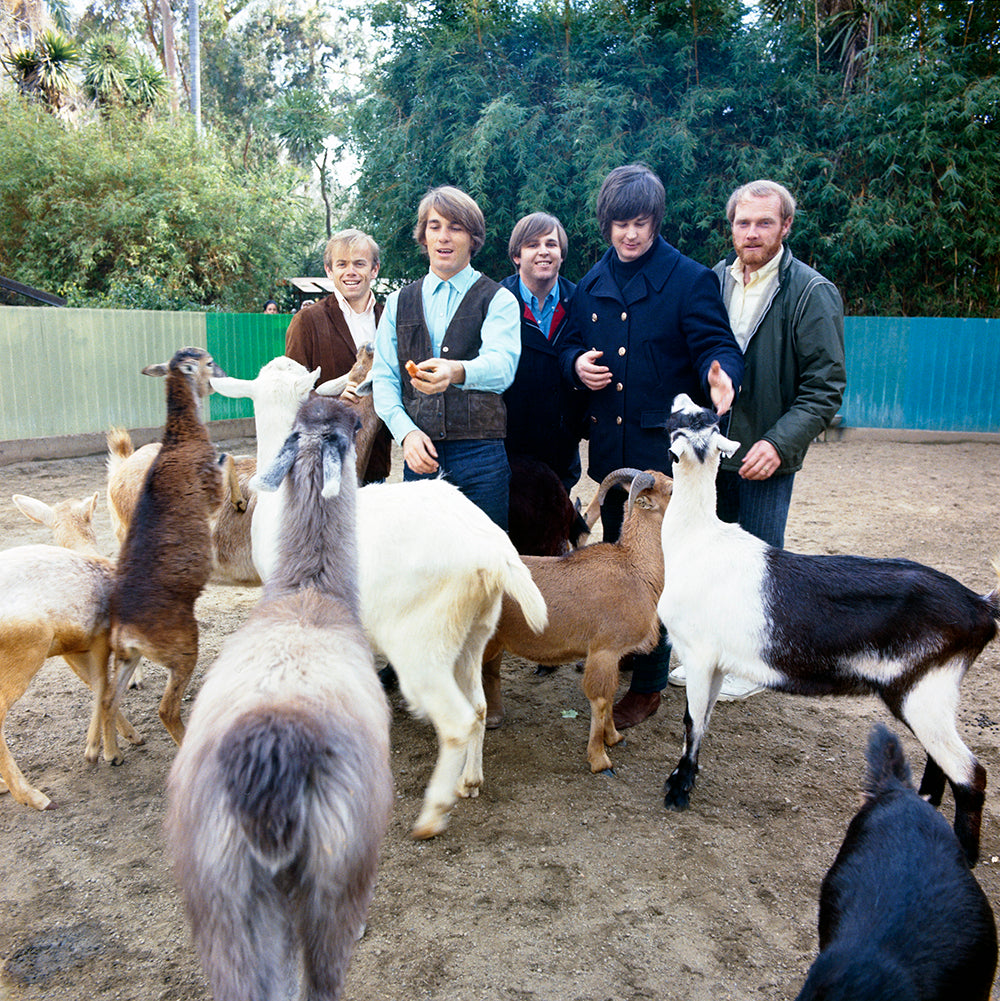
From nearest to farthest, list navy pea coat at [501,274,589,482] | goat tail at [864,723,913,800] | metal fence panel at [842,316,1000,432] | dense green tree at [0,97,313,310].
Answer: goat tail at [864,723,913,800]
navy pea coat at [501,274,589,482]
metal fence panel at [842,316,1000,432]
dense green tree at [0,97,313,310]

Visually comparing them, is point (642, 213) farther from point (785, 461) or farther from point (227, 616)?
point (227, 616)

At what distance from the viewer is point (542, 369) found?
4488 millimetres

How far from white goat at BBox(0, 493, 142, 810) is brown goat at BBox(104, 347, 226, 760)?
9cm

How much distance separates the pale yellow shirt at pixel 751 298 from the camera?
3.88m

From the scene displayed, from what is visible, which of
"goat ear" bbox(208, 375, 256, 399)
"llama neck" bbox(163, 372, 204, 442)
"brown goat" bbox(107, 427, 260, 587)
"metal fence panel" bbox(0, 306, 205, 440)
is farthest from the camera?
"metal fence panel" bbox(0, 306, 205, 440)

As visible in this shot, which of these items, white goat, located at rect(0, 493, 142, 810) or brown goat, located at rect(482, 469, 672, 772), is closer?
white goat, located at rect(0, 493, 142, 810)

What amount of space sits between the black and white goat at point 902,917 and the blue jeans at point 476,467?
2149mm

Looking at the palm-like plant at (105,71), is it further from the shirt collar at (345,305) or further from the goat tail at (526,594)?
the goat tail at (526,594)

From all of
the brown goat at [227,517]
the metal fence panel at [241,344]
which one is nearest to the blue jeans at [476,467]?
the brown goat at [227,517]

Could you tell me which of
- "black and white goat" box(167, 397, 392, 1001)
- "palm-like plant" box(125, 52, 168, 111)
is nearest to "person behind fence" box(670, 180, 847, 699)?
"black and white goat" box(167, 397, 392, 1001)

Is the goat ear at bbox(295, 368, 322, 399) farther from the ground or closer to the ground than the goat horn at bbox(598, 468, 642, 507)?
farther from the ground

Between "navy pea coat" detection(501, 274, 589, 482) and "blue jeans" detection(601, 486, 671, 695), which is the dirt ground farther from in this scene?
"navy pea coat" detection(501, 274, 589, 482)

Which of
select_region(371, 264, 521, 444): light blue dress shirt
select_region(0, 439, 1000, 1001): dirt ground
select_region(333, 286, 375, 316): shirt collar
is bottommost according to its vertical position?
select_region(0, 439, 1000, 1001): dirt ground

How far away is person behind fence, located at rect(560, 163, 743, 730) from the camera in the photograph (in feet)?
12.1
